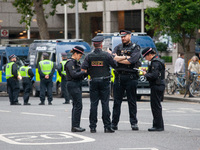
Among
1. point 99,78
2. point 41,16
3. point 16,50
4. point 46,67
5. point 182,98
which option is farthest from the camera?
point 41,16

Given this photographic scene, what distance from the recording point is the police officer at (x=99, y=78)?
38.5ft

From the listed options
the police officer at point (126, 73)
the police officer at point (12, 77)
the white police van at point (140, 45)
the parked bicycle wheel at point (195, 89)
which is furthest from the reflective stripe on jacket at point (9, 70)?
the police officer at point (126, 73)

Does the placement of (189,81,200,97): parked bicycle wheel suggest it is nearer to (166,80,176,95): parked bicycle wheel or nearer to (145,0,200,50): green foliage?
(166,80,176,95): parked bicycle wheel

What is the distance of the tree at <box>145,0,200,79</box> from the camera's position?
25.1m

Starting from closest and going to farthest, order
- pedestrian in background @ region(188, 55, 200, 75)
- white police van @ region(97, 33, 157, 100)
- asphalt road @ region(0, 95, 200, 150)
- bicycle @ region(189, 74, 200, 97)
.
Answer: asphalt road @ region(0, 95, 200, 150) → white police van @ region(97, 33, 157, 100) → bicycle @ region(189, 74, 200, 97) → pedestrian in background @ region(188, 55, 200, 75)

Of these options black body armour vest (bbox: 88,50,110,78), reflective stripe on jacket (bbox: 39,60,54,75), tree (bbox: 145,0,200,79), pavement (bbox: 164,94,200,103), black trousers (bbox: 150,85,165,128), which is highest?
tree (bbox: 145,0,200,79)

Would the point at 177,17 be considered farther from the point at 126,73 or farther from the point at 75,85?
the point at 75,85

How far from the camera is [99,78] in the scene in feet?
38.5

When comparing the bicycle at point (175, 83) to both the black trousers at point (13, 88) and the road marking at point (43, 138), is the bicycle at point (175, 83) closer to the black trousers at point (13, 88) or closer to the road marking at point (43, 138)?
the black trousers at point (13, 88)

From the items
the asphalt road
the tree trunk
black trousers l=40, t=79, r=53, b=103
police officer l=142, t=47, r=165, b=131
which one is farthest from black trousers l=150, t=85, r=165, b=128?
the tree trunk

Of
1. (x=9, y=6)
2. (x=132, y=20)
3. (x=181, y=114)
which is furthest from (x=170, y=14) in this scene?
(x=9, y=6)

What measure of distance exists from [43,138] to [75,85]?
5.20 feet

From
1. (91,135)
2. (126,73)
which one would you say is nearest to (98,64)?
(126,73)

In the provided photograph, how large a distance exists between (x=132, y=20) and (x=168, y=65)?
981 centimetres
